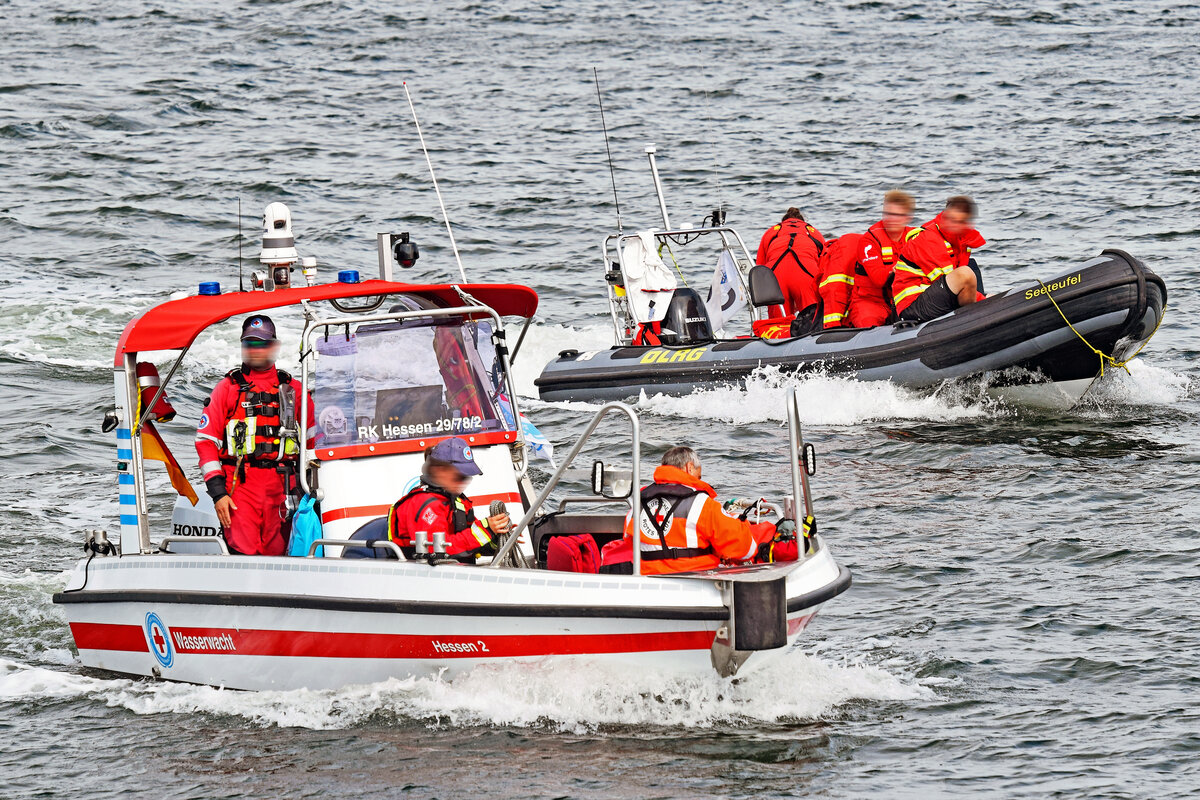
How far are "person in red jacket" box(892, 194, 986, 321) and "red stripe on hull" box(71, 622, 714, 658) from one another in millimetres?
6613

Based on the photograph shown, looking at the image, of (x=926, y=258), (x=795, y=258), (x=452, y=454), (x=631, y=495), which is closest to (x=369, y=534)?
(x=452, y=454)

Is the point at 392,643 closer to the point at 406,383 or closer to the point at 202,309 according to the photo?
the point at 406,383

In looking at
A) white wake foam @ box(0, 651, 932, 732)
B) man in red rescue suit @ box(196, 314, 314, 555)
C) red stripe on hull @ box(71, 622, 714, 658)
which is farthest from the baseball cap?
white wake foam @ box(0, 651, 932, 732)

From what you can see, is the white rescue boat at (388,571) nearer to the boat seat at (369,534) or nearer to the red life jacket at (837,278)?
the boat seat at (369,534)

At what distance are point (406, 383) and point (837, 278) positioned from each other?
241 inches

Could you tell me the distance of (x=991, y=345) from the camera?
38.1ft

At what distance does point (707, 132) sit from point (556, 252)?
6.38 meters

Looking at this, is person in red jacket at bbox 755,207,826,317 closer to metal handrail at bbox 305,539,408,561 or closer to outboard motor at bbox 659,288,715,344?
outboard motor at bbox 659,288,715,344

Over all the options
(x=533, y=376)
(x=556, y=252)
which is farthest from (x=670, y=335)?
(x=556, y=252)

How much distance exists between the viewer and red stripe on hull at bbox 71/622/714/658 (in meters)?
6.02

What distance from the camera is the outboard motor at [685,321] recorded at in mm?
13672

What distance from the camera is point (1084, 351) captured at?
11461 mm

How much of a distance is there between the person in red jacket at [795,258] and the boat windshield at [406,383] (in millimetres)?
5908

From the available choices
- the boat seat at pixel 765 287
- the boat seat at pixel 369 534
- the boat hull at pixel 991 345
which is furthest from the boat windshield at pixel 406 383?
the boat seat at pixel 765 287
